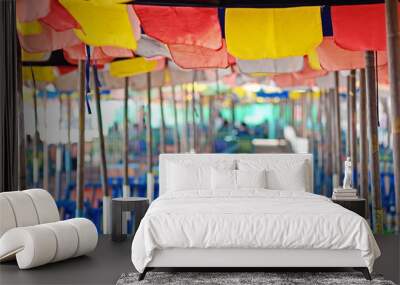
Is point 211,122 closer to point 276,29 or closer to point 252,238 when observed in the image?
point 276,29

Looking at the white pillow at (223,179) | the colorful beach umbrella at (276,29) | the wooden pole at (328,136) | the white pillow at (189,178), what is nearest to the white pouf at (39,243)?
the white pillow at (189,178)

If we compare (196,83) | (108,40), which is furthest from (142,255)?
(196,83)

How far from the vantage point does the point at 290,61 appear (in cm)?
716

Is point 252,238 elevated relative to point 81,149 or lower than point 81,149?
lower

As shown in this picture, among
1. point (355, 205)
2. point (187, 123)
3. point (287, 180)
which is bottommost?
point (355, 205)

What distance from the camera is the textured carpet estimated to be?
4.53m

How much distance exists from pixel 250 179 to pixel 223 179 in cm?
25

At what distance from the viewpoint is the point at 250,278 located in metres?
4.64

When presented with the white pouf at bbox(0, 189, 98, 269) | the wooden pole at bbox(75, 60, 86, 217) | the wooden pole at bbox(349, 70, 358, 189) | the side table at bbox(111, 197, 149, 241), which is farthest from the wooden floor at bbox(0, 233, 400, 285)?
the wooden pole at bbox(349, 70, 358, 189)

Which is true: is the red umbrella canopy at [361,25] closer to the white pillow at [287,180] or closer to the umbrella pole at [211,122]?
the white pillow at [287,180]

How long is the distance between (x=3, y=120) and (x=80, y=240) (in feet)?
Answer: 5.08

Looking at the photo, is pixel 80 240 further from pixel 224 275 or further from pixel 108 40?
pixel 108 40

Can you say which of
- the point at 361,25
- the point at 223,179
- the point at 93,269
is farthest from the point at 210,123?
the point at 93,269

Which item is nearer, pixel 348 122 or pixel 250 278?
pixel 250 278
